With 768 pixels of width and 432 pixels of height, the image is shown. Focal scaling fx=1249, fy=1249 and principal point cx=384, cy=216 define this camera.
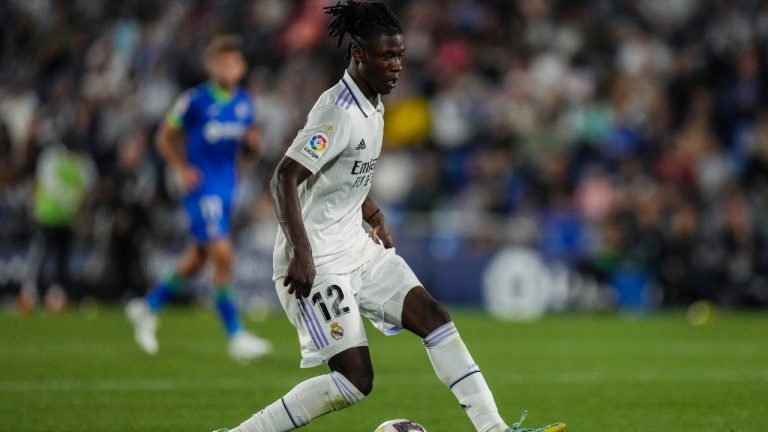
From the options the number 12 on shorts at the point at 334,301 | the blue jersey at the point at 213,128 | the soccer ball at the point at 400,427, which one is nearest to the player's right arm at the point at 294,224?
the number 12 on shorts at the point at 334,301

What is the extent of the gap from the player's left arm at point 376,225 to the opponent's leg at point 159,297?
16.2 ft

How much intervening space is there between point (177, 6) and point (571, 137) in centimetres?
829

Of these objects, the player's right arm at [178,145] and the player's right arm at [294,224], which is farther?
the player's right arm at [178,145]

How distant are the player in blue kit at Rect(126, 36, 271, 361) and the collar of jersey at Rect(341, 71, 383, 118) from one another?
17.7ft

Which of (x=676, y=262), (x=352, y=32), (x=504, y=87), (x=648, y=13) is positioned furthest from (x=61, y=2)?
(x=352, y=32)

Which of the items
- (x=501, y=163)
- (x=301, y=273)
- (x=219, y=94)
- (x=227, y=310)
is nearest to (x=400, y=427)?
(x=301, y=273)

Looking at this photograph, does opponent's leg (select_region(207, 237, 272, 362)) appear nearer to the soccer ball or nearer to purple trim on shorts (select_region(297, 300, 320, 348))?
the soccer ball

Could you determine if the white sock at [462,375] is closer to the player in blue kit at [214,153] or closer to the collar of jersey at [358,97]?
the collar of jersey at [358,97]

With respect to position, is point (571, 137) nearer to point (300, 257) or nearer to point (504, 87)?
point (504, 87)

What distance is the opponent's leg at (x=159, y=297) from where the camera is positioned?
1132 centimetres

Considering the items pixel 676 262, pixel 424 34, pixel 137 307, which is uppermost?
pixel 424 34

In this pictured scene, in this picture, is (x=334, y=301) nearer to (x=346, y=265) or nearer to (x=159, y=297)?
(x=346, y=265)

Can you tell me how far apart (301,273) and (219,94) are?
19.9 ft

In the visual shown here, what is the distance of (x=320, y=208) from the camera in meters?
5.96
